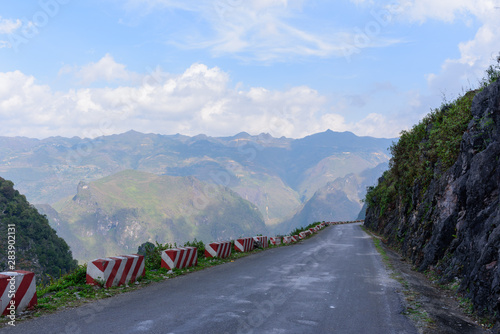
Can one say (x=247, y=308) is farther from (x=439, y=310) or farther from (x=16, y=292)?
(x=16, y=292)

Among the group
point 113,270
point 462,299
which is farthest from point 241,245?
point 462,299

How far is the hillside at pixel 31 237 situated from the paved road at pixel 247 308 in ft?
279

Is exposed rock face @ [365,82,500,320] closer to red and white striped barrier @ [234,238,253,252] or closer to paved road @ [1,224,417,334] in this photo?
paved road @ [1,224,417,334]

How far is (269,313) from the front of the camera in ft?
23.3

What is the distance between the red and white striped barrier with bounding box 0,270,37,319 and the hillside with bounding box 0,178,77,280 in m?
85.3

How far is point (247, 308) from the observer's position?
740 centimetres

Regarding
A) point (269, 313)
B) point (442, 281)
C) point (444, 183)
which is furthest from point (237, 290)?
point (444, 183)

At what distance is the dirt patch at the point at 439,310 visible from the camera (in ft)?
21.9

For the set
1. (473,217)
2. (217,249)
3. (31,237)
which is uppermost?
(473,217)

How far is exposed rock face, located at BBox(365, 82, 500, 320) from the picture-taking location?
774 cm

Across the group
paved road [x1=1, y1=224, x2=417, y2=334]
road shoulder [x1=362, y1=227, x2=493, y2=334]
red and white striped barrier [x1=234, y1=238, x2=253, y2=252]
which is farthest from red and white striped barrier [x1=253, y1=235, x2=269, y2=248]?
road shoulder [x1=362, y1=227, x2=493, y2=334]

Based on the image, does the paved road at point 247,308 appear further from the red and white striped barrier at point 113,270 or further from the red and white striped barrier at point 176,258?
the red and white striped barrier at point 176,258

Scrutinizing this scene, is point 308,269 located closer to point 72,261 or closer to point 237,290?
point 237,290

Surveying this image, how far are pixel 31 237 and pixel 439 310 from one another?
341 feet
